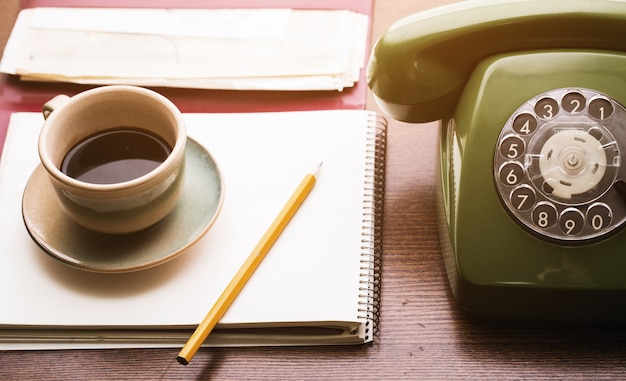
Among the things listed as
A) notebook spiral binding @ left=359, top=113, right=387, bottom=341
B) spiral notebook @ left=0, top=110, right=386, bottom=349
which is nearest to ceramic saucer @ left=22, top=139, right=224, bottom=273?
spiral notebook @ left=0, top=110, right=386, bottom=349

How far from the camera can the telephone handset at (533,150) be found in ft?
1.83

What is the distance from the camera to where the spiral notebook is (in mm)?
581

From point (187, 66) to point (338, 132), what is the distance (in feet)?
0.61

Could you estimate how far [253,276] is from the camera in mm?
605

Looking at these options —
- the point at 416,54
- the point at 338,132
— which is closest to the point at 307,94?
the point at 338,132

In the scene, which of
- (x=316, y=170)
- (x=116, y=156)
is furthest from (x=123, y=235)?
(x=316, y=170)

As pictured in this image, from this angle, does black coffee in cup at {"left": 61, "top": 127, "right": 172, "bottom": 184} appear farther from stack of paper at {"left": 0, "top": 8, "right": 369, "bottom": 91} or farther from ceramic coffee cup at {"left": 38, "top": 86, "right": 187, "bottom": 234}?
stack of paper at {"left": 0, "top": 8, "right": 369, "bottom": 91}

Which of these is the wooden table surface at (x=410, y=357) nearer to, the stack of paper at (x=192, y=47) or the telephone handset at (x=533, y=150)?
the telephone handset at (x=533, y=150)

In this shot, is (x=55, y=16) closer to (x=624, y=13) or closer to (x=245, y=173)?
(x=245, y=173)

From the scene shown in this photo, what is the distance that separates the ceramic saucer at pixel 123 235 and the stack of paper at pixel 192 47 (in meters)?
0.15

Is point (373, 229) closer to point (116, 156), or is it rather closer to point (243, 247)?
point (243, 247)

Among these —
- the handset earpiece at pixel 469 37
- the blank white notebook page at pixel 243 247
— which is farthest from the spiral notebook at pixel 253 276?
the handset earpiece at pixel 469 37

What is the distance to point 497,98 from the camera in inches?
22.8

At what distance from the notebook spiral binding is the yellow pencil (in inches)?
2.2
